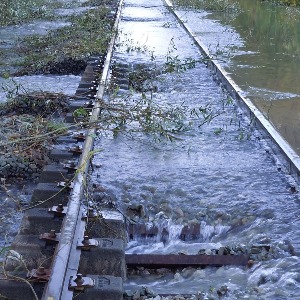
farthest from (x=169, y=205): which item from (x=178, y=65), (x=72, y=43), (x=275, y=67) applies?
(x=72, y=43)

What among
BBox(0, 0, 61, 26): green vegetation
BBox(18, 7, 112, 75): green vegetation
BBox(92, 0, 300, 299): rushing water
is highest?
BBox(92, 0, 300, 299): rushing water

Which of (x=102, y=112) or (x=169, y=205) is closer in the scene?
(x=169, y=205)

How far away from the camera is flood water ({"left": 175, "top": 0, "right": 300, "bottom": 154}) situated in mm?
8750

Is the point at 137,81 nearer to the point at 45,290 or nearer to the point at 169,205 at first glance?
the point at 169,205

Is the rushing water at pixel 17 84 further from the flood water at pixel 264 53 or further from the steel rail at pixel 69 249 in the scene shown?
the flood water at pixel 264 53

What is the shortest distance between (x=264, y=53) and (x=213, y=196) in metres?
8.09

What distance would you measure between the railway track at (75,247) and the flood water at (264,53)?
265 centimetres

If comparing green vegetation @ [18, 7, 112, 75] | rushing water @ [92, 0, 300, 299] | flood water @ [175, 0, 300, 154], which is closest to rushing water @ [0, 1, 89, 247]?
green vegetation @ [18, 7, 112, 75]

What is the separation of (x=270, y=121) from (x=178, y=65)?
10.9ft

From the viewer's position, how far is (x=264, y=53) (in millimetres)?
13195

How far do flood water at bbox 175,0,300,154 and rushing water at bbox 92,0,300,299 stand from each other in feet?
2.03

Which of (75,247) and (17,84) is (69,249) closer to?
(75,247)

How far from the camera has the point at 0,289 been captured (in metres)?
3.34

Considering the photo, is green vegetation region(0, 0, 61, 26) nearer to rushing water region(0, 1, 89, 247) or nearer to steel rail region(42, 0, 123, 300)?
rushing water region(0, 1, 89, 247)
